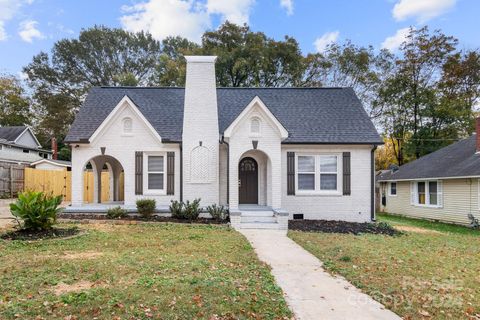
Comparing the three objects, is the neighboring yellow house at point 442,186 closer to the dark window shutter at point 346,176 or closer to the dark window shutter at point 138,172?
the dark window shutter at point 346,176

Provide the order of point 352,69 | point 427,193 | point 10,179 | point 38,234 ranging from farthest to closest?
point 352,69
point 10,179
point 427,193
point 38,234

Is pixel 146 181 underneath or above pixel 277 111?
underneath

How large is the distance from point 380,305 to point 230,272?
2587 millimetres

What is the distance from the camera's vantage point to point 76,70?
139 ft

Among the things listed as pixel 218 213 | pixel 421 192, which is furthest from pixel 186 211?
pixel 421 192

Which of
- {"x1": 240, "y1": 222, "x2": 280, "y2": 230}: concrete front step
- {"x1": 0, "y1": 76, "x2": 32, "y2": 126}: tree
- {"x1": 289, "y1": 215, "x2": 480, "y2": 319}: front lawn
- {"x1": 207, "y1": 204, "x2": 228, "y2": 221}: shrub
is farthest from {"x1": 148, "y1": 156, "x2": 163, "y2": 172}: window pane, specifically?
{"x1": 0, "y1": 76, "x2": 32, "y2": 126}: tree

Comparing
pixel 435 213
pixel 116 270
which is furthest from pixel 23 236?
pixel 435 213

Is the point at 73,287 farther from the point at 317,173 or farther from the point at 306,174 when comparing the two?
the point at 317,173

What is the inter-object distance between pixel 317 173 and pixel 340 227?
2754 millimetres

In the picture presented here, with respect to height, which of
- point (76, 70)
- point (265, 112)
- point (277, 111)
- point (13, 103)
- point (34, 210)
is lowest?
point (34, 210)

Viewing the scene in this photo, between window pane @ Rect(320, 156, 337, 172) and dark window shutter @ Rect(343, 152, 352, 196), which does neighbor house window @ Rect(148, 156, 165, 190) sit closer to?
window pane @ Rect(320, 156, 337, 172)

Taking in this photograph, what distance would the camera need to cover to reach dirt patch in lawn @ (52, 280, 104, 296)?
5.16 m

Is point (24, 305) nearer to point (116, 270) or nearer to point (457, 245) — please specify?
point (116, 270)

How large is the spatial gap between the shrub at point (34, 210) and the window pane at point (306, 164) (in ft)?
31.2
